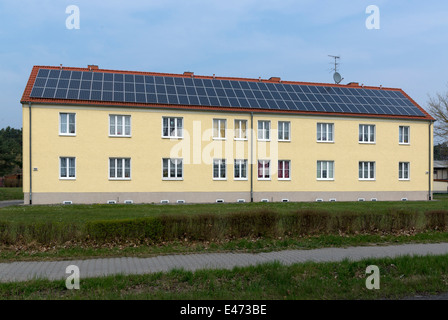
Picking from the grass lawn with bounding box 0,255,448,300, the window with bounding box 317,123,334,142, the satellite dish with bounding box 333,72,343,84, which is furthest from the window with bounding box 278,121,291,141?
the grass lawn with bounding box 0,255,448,300

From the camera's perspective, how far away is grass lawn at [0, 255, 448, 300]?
6.43m

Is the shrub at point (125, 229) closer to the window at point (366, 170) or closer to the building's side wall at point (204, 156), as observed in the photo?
the building's side wall at point (204, 156)

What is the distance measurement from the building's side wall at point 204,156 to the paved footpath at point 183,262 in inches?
714

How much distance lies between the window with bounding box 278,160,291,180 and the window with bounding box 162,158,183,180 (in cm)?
709

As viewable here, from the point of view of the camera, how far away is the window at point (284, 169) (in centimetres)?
2986

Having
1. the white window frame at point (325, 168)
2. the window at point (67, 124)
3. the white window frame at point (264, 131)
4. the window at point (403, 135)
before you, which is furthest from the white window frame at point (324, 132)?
the window at point (67, 124)

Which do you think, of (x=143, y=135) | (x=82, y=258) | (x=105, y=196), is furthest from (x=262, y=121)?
(x=82, y=258)

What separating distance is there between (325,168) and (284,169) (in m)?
3.29

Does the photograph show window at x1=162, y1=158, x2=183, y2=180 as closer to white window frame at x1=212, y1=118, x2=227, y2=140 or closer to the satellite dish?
white window frame at x1=212, y1=118, x2=227, y2=140

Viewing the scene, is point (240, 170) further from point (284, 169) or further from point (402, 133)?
point (402, 133)

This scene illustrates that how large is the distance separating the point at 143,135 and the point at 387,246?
19286 mm

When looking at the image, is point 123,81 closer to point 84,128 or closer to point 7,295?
point 84,128

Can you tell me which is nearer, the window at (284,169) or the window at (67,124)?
the window at (67,124)

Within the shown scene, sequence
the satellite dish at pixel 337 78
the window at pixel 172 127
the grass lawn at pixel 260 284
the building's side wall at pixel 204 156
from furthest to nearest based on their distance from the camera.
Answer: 1. the satellite dish at pixel 337 78
2. the window at pixel 172 127
3. the building's side wall at pixel 204 156
4. the grass lawn at pixel 260 284
